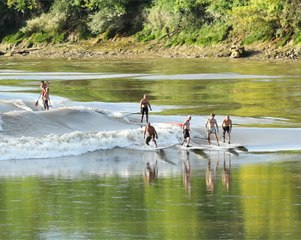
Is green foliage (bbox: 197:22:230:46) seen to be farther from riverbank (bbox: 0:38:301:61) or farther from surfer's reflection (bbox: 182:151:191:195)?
surfer's reflection (bbox: 182:151:191:195)

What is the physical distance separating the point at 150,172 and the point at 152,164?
1.85 m

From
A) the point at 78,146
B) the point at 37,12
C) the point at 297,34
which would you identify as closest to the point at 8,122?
the point at 78,146

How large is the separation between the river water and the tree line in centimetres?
1788

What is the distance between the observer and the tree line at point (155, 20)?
8231cm

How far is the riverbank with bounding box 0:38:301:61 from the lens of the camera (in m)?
79.6

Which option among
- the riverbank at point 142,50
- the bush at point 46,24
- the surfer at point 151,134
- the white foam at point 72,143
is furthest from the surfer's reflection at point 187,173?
the bush at point 46,24

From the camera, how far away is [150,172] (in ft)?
111

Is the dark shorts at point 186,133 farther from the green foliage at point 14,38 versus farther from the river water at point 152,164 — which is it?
the green foliage at point 14,38

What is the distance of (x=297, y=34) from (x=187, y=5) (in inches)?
538

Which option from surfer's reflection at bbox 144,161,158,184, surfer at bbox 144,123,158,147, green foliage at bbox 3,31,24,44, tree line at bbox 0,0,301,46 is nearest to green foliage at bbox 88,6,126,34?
tree line at bbox 0,0,301,46

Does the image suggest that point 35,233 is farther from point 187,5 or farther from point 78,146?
point 187,5

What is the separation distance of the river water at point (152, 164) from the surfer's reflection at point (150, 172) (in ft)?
0.23

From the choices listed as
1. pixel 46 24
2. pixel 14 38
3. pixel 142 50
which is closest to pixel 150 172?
pixel 142 50

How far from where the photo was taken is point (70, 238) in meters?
23.8
